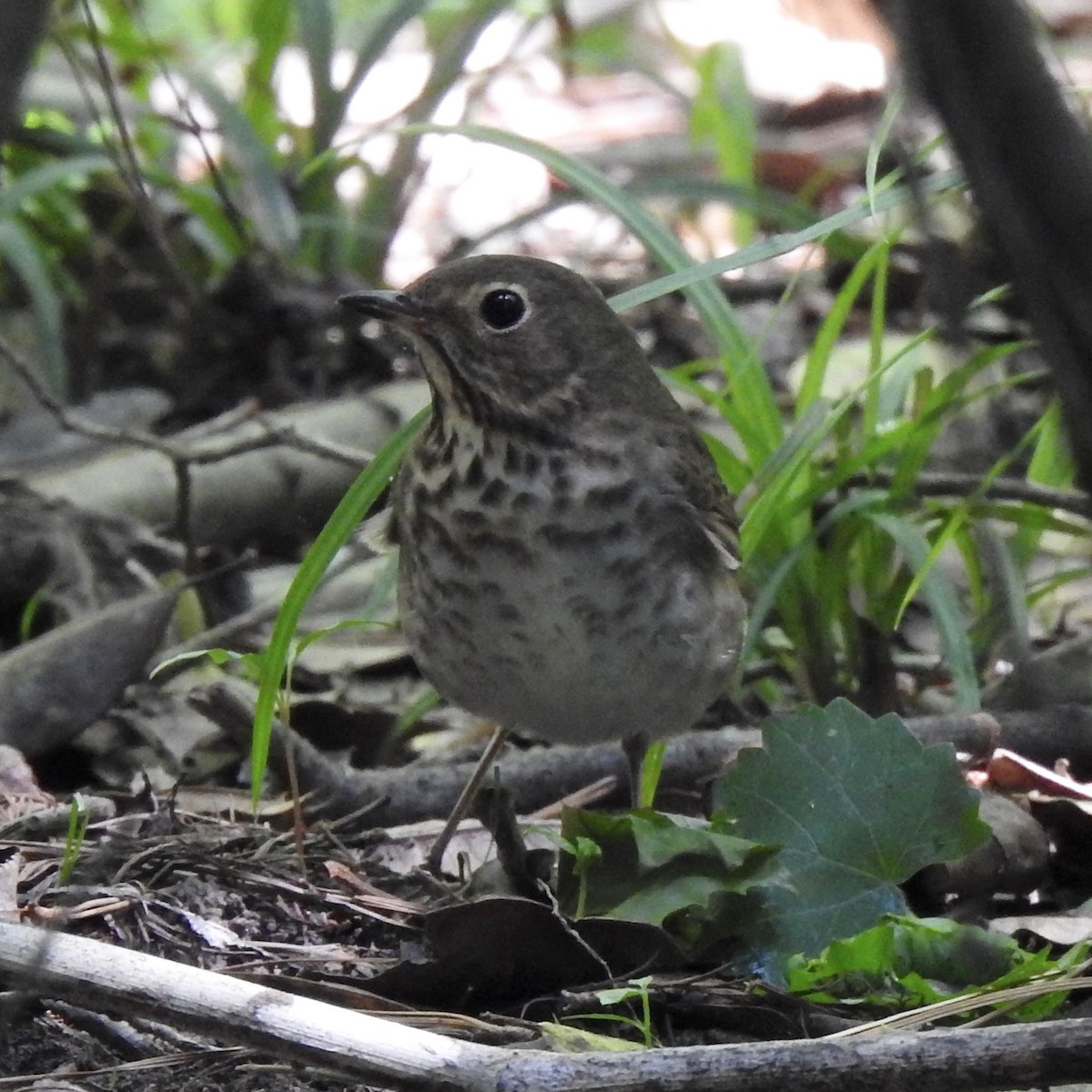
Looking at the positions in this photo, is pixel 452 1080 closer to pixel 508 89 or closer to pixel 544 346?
pixel 544 346

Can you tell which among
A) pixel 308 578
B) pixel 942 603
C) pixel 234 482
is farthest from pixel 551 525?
pixel 234 482

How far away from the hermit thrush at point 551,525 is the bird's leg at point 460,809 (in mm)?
146

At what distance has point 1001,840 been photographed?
3.23 metres

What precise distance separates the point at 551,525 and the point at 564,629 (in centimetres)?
20

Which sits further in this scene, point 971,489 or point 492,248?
point 492,248

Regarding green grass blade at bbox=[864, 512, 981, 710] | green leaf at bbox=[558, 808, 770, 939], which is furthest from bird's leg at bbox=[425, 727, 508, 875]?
green grass blade at bbox=[864, 512, 981, 710]

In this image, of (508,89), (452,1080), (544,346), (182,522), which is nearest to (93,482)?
(182,522)

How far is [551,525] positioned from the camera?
3.27 m

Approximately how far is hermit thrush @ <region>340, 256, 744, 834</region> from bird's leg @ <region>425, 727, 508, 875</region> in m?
0.15

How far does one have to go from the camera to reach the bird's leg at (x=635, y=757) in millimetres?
3658

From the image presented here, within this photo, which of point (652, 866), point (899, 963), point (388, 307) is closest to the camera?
point (899, 963)

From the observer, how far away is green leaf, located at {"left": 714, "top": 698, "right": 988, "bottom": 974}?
2.78m

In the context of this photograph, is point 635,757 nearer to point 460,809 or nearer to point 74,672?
point 460,809

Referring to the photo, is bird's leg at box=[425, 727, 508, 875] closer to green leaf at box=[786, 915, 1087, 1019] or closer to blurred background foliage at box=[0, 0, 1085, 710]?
blurred background foliage at box=[0, 0, 1085, 710]
